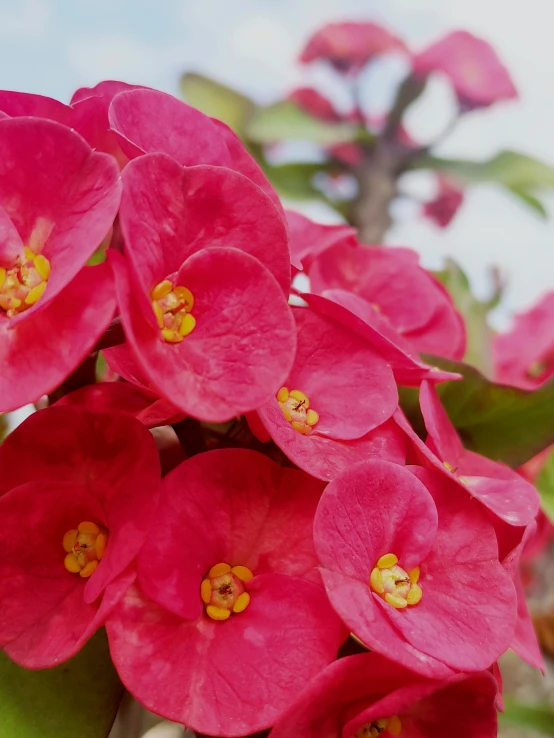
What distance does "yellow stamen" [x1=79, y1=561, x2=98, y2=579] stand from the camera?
35cm

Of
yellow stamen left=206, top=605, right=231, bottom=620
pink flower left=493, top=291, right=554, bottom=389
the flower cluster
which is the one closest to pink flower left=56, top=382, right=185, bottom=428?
the flower cluster

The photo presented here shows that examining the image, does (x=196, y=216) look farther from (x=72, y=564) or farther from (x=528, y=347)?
(x=528, y=347)

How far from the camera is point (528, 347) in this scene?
2.73ft

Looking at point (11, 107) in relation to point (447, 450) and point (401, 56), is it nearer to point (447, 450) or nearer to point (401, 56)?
point (447, 450)

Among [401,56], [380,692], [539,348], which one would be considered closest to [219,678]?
[380,692]

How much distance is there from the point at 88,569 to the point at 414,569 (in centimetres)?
16

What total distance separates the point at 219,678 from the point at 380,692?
0.25 feet

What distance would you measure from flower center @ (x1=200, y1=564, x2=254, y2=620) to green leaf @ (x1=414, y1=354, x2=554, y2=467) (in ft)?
0.75

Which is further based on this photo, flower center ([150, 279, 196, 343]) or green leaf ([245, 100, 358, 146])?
green leaf ([245, 100, 358, 146])

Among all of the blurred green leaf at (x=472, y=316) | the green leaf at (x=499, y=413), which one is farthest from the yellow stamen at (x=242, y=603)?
the blurred green leaf at (x=472, y=316)

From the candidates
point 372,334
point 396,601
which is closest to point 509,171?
point 372,334

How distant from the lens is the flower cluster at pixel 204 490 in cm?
31

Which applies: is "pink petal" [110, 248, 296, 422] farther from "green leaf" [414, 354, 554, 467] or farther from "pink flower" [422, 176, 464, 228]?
"pink flower" [422, 176, 464, 228]

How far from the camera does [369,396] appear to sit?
1.31 feet
